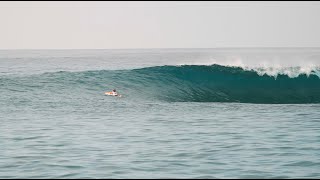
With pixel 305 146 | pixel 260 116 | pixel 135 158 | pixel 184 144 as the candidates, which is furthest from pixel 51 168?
pixel 260 116

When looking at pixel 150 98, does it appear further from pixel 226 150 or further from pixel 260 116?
pixel 226 150

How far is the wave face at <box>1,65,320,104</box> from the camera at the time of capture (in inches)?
1485

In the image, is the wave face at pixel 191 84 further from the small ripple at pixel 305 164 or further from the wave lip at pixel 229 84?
the small ripple at pixel 305 164

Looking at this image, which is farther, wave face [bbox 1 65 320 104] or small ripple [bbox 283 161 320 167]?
wave face [bbox 1 65 320 104]

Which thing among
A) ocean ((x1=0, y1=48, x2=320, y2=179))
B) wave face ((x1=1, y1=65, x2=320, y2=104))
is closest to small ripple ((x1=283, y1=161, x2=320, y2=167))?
ocean ((x1=0, y1=48, x2=320, y2=179))

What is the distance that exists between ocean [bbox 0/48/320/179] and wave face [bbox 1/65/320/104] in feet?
0.25

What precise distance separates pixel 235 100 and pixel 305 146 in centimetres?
1900

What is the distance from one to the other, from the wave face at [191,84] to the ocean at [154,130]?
8 centimetres

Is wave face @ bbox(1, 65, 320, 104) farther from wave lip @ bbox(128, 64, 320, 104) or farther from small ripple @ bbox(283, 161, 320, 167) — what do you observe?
small ripple @ bbox(283, 161, 320, 167)

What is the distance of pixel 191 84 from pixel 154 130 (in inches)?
834

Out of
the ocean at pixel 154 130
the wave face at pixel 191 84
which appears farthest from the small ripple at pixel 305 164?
the wave face at pixel 191 84

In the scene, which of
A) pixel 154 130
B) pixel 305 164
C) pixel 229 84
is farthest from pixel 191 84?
pixel 305 164

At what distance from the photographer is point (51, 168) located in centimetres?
1482

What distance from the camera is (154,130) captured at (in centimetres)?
2122
